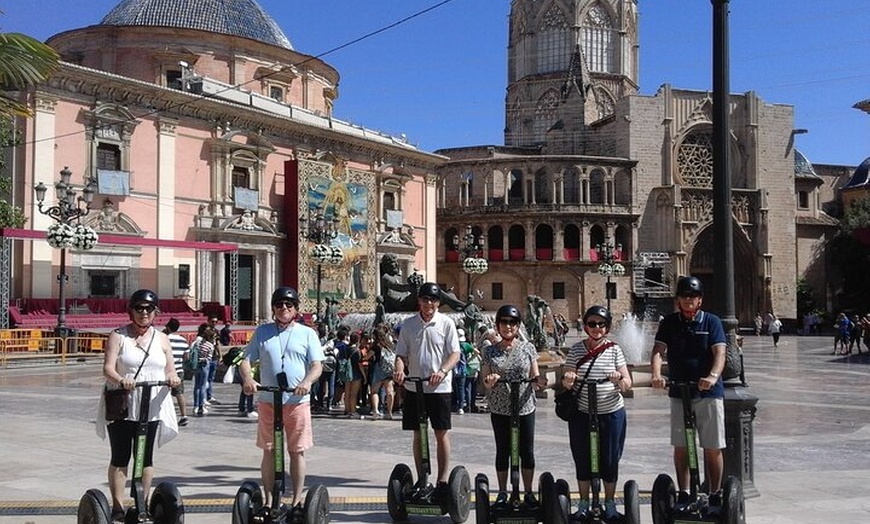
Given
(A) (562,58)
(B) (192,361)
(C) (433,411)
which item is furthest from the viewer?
(A) (562,58)

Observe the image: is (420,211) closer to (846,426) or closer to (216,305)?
(216,305)

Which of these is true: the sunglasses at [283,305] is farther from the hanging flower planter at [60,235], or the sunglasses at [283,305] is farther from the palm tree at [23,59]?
the hanging flower planter at [60,235]

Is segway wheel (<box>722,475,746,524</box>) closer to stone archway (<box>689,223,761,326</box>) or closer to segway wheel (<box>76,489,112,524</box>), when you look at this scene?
segway wheel (<box>76,489,112,524</box>)

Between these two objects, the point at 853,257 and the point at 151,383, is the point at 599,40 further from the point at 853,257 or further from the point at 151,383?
the point at 151,383

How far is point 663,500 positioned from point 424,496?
1.73 meters

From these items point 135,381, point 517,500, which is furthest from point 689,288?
point 135,381

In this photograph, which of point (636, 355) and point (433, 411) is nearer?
point (433, 411)

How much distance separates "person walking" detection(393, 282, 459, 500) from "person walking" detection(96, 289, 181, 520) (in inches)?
67.8

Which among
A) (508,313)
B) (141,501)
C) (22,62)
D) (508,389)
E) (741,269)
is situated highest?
A: (22,62)

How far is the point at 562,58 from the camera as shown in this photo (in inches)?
2512

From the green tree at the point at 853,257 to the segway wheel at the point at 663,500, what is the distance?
164ft

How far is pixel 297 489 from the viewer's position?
591 centimetres

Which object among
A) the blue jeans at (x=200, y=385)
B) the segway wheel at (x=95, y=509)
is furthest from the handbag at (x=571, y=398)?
the blue jeans at (x=200, y=385)

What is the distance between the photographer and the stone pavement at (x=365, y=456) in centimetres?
693
